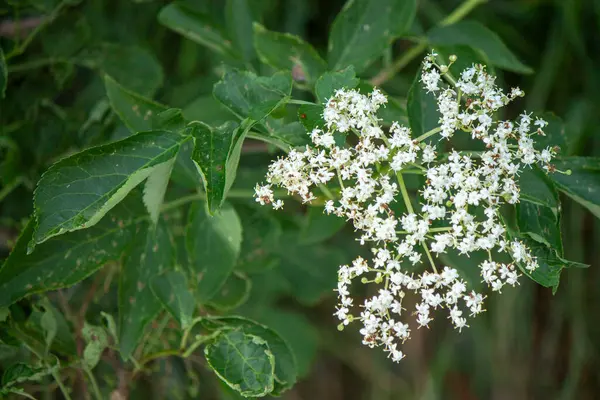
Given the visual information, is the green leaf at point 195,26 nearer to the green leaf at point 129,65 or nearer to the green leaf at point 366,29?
the green leaf at point 129,65

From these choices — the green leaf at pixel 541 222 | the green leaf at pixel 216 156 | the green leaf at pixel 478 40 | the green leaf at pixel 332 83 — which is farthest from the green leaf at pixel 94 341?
the green leaf at pixel 478 40

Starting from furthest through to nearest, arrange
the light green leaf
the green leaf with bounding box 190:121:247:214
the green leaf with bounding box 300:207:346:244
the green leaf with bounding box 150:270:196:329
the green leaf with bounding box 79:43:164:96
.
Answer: the green leaf with bounding box 79:43:164:96 → the green leaf with bounding box 300:207:346:244 → the green leaf with bounding box 150:270:196:329 → the light green leaf → the green leaf with bounding box 190:121:247:214

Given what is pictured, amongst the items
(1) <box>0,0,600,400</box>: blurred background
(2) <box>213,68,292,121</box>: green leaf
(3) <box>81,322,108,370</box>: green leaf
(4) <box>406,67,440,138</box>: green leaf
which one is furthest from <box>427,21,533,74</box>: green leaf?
(3) <box>81,322,108,370</box>: green leaf

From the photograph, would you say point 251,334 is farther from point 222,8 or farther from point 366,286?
point 366,286

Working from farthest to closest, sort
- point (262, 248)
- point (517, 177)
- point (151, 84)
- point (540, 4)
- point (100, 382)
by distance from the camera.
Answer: point (540, 4)
point (100, 382)
point (151, 84)
point (262, 248)
point (517, 177)

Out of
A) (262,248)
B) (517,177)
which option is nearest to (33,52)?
(262,248)

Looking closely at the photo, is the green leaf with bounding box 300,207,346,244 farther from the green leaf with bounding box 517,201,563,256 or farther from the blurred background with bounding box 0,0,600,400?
the green leaf with bounding box 517,201,563,256

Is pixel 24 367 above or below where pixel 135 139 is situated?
below
